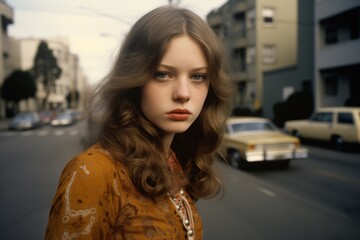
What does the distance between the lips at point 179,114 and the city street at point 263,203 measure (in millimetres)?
1058

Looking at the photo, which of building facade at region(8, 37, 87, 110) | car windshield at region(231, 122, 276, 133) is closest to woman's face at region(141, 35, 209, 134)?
car windshield at region(231, 122, 276, 133)

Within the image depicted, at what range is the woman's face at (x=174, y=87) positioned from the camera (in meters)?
1.32

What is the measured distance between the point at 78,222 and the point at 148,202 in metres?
0.30

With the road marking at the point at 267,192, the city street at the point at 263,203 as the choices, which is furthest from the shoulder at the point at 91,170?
the road marking at the point at 267,192

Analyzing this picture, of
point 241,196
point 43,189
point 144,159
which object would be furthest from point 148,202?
point 43,189

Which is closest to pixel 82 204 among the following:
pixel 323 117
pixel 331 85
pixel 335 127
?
pixel 335 127

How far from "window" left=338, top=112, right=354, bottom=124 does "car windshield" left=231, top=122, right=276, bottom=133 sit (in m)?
4.07

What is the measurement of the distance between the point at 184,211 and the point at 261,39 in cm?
3177

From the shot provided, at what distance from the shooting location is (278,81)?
27.0 meters

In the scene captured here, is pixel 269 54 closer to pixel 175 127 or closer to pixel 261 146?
pixel 261 146

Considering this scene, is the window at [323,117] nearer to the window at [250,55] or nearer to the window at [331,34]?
the window at [331,34]

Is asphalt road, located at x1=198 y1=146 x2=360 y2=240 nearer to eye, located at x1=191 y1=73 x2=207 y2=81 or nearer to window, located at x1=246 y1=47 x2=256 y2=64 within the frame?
eye, located at x1=191 y1=73 x2=207 y2=81

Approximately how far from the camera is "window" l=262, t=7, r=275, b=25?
31.0m

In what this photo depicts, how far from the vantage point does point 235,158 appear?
936 centimetres
